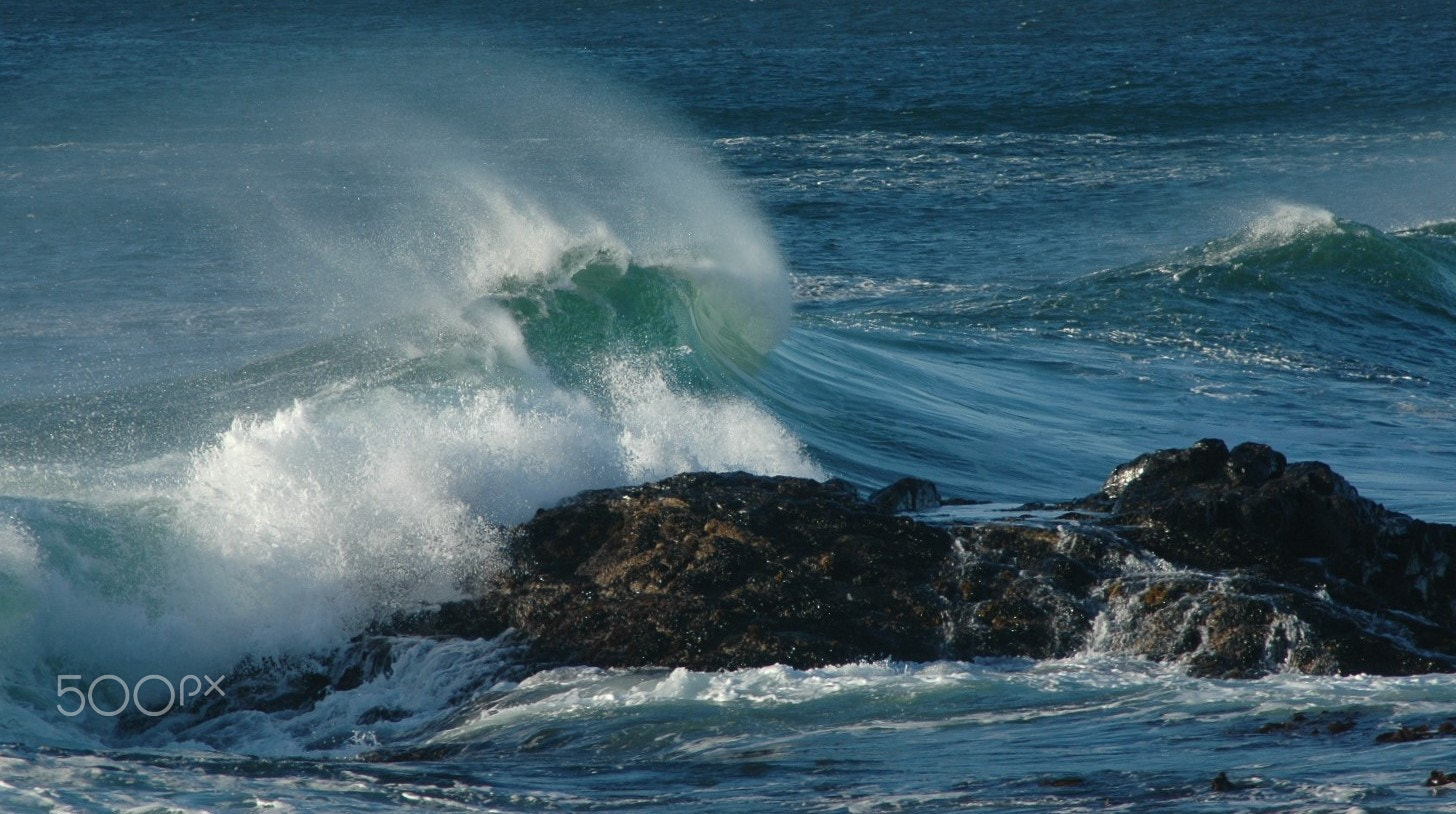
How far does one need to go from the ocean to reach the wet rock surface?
0.66 ft

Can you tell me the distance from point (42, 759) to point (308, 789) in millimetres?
1116

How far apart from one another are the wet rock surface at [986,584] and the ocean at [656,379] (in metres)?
0.20

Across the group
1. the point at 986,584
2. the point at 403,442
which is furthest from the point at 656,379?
the point at 986,584

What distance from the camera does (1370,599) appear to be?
282 inches

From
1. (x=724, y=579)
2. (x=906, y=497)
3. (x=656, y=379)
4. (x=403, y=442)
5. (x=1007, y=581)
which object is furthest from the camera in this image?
(x=656, y=379)

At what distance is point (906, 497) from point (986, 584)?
3.82 ft

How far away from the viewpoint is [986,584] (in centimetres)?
735

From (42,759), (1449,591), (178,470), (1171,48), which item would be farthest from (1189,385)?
(1171,48)

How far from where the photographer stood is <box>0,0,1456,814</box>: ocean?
→ 613 cm

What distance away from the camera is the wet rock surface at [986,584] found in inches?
274

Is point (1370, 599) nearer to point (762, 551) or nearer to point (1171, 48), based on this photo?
point (762, 551)

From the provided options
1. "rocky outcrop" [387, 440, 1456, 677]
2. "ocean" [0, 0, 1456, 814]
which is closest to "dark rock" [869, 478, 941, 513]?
"rocky outcrop" [387, 440, 1456, 677]

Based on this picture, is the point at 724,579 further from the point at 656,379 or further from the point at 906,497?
the point at 656,379

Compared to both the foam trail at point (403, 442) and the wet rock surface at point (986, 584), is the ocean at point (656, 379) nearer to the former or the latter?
the foam trail at point (403, 442)
